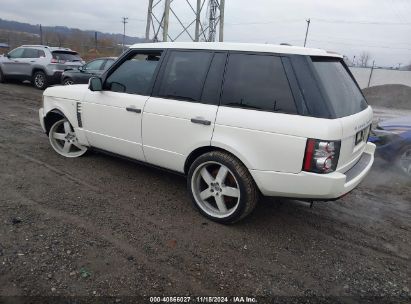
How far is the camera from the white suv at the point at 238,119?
3.21 meters

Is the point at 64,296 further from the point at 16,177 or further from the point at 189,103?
the point at 16,177

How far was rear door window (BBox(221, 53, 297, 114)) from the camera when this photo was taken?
334 cm

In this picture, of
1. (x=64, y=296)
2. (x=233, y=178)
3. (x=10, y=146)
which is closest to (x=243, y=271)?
(x=233, y=178)

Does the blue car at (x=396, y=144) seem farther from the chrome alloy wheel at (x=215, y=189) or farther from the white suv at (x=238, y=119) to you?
the chrome alloy wheel at (x=215, y=189)

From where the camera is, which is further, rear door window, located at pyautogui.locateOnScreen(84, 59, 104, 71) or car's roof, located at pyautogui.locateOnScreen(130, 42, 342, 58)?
rear door window, located at pyautogui.locateOnScreen(84, 59, 104, 71)

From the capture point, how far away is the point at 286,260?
329cm

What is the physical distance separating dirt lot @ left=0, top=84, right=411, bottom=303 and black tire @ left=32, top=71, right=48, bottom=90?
9805 mm

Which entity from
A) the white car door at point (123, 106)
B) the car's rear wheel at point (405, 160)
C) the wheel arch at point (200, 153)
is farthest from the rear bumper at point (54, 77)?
the car's rear wheel at point (405, 160)

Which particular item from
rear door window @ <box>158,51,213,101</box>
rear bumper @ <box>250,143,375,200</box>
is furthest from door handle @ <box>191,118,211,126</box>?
rear bumper @ <box>250,143,375,200</box>

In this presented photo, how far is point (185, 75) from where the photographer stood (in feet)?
13.2

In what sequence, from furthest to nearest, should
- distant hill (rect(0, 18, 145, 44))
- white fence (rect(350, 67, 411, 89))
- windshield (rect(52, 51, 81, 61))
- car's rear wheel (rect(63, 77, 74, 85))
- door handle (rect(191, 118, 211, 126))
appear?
1. distant hill (rect(0, 18, 145, 44))
2. white fence (rect(350, 67, 411, 89))
3. windshield (rect(52, 51, 81, 61))
4. car's rear wheel (rect(63, 77, 74, 85))
5. door handle (rect(191, 118, 211, 126))

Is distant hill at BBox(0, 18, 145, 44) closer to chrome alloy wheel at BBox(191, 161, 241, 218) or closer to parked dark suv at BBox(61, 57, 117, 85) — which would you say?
parked dark suv at BBox(61, 57, 117, 85)

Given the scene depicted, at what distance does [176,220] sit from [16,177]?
2.35m

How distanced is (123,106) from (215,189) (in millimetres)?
1587
